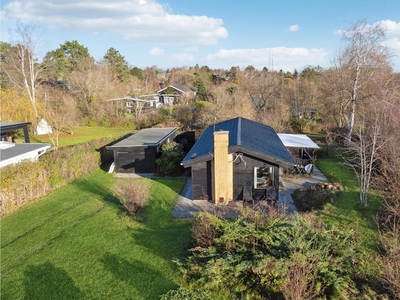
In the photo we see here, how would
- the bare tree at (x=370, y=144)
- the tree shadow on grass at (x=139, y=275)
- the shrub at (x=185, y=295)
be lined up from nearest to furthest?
the shrub at (x=185, y=295) → the tree shadow on grass at (x=139, y=275) → the bare tree at (x=370, y=144)

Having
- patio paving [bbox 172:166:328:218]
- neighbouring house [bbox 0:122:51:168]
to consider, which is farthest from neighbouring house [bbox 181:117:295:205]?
neighbouring house [bbox 0:122:51:168]

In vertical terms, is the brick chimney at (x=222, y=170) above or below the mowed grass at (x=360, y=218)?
above

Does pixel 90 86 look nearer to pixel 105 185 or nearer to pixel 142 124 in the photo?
pixel 142 124

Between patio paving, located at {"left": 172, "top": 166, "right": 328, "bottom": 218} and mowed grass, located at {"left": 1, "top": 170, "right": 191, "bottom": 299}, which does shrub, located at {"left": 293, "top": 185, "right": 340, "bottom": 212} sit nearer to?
patio paving, located at {"left": 172, "top": 166, "right": 328, "bottom": 218}

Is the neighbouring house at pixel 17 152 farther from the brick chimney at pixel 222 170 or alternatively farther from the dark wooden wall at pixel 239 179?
the brick chimney at pixel 222 170

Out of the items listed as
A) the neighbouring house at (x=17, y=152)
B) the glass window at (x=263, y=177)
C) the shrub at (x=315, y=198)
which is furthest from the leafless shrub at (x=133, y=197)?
the shrub at (x=315, y=198)

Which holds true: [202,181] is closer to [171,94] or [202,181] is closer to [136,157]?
[136,157]
